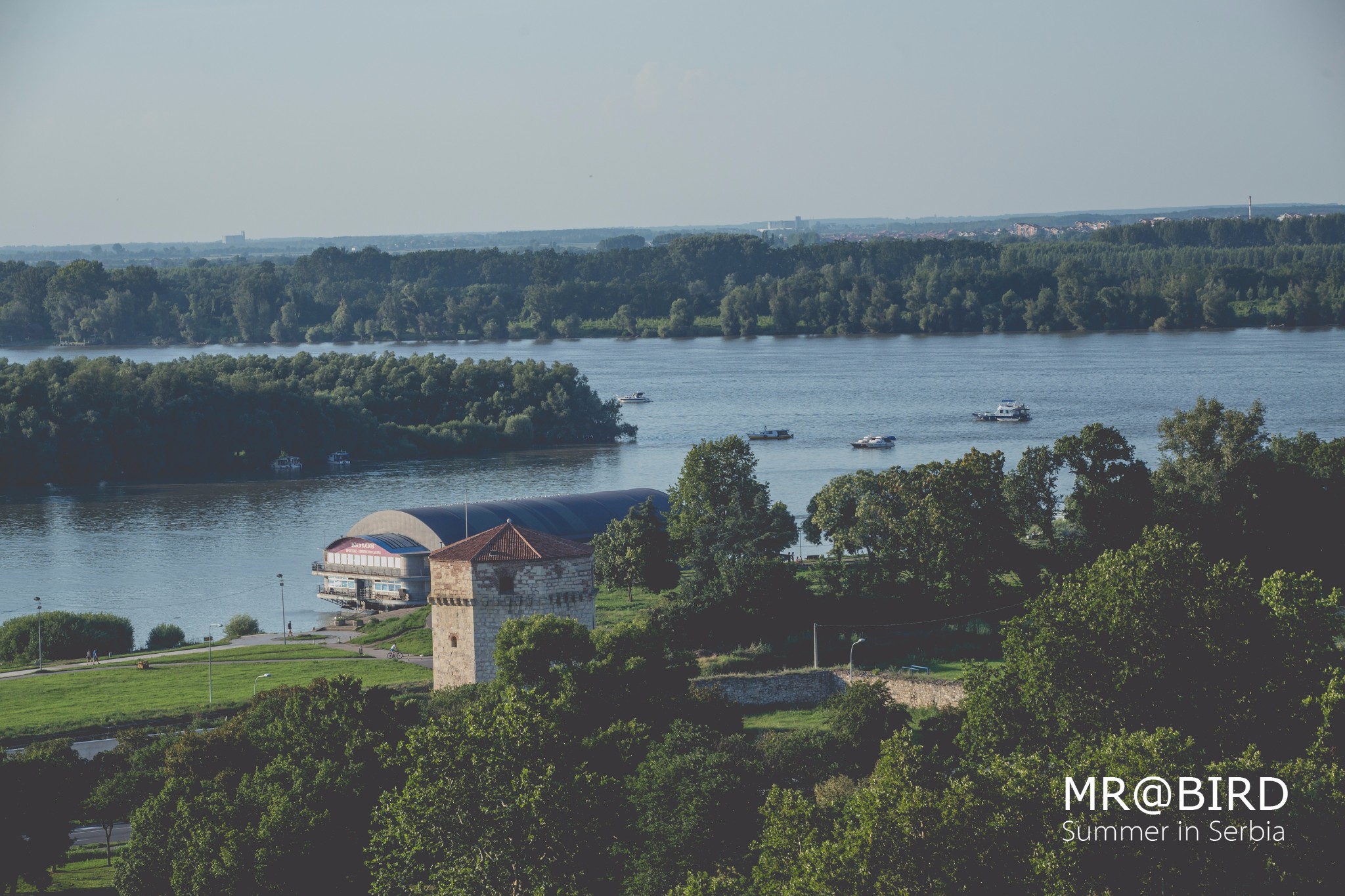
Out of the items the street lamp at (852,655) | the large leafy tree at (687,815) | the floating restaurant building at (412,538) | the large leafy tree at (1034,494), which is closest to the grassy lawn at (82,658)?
the floating restaurant building at (412,538)

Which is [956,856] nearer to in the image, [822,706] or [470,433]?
[822,706]

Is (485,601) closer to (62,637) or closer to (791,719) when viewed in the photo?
(791,719)

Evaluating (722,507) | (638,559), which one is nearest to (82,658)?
(638,559)

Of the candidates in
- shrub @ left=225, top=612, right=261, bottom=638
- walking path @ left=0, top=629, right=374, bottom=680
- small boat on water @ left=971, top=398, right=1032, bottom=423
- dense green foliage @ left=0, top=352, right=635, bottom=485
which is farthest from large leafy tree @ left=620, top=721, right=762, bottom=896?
small boat on water @ left=971, top=398, right=1032, bottom=423

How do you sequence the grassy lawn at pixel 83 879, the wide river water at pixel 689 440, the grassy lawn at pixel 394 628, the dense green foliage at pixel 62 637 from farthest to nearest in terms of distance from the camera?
the wide river water at pixel 689 440, the dense green foliage at pixel 62 637, the grassy lawn at pixel 394 628, the grassy lawn at pixel 83 879

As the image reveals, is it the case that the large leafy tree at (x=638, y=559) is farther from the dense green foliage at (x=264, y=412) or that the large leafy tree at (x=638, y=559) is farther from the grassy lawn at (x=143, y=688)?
the dense green foliage at (x=264, y=412)

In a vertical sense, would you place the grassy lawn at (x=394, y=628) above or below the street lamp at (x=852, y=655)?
below
